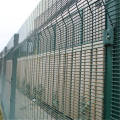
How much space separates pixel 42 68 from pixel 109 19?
1.72 m

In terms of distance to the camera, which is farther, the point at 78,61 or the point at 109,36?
the point at 78,61

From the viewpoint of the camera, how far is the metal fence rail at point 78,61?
1.65 meters

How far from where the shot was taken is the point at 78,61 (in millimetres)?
2098

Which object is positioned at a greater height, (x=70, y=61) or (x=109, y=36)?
(x=109, y=36)

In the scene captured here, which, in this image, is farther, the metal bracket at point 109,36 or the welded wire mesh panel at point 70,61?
the welded wire mesh panel at point 70,61

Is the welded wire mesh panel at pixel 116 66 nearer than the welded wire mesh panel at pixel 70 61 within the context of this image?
Yes

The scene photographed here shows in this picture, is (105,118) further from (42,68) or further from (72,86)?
(42,68)

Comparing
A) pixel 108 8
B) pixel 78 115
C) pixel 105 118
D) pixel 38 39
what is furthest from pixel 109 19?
pixel 38 39

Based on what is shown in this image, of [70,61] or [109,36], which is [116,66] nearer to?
[109,36]

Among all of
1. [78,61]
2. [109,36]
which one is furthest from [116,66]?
[78,61]

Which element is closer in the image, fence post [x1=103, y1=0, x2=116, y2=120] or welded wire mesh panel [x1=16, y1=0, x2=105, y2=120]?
fence post [x1=103, y1=0, x2=116, y2=120]

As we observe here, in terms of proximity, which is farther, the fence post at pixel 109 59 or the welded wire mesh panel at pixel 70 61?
the welded wire mesh panel at pixel 70 61

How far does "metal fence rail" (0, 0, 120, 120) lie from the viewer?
1646 millimetres

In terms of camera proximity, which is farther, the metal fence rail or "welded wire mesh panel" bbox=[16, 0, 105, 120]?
"welded wire mesh panel" bbox=[16, 0, 105, 120]
